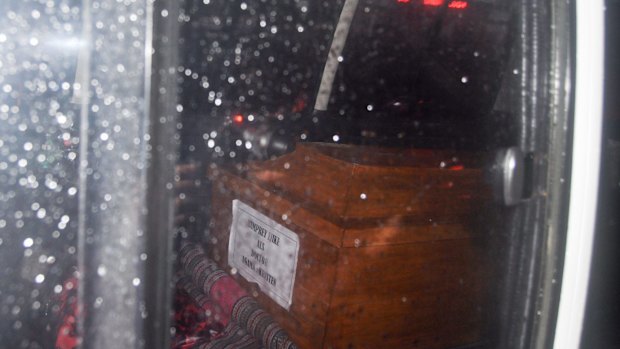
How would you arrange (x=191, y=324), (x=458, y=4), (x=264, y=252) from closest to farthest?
(x=191, y=324) → (x=264, y=252) → (x=458, y=4)

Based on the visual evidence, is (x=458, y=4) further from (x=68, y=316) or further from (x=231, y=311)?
(x=68, y=316)

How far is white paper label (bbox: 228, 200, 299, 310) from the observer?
3.58 feet

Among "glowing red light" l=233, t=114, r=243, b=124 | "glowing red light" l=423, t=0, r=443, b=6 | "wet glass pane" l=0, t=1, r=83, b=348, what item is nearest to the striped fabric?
"glowing red light" l=233, t=114, r=243, b=124

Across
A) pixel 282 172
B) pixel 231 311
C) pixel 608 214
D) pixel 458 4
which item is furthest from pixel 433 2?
pixel 231 311

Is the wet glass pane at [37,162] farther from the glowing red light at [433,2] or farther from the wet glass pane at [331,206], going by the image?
the glowing red light at [433,2]

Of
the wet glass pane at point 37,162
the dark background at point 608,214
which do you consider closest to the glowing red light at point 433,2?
the dark background at point 608,214

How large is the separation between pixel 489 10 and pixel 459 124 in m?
0.26

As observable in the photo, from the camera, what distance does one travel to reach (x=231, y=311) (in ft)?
3.70

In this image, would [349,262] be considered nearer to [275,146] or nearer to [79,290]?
[275,146]

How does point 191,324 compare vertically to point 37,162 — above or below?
below

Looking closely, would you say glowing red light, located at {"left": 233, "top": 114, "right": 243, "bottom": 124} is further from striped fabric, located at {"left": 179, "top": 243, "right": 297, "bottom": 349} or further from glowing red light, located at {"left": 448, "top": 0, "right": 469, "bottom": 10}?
glowing red light, located at {"left": 448, "top": 0, "right": 469, "bottom": 10}

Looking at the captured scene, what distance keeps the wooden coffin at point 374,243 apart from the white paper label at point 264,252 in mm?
14

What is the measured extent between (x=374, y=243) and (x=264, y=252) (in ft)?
0.75

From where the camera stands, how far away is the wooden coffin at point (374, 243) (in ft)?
3.64
